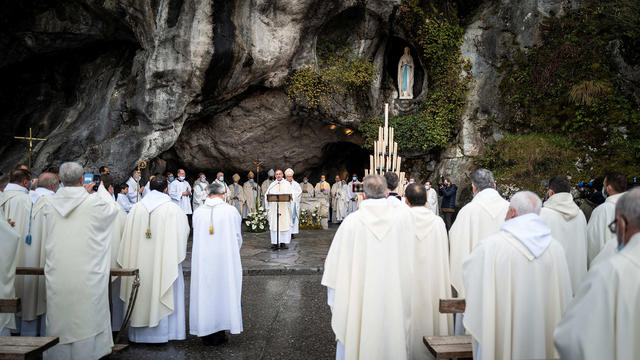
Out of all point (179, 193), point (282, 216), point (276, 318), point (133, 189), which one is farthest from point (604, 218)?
point (179, 193)

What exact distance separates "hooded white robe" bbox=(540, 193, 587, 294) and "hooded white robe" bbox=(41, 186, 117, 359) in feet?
16.8

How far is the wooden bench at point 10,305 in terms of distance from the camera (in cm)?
357

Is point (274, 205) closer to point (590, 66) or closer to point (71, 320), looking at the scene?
point (71, 320)

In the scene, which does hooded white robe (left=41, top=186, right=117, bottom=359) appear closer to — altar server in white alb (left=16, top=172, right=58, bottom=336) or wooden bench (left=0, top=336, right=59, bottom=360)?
wooden bench (left=0, top=336, right=59, bottom=360)

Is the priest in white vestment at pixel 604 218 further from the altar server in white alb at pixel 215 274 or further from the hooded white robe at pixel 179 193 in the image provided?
the hooded white robe at pixel 179 193

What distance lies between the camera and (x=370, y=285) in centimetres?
364

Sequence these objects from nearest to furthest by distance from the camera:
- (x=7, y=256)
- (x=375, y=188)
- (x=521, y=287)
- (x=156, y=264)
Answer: (x=521, y=287) → (x=375, y=188) → (x=7, y=256) → (x=156, y=264)

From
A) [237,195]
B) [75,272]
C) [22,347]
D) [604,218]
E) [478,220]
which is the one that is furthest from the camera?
[237,195]

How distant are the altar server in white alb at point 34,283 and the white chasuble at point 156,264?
3.26 ft

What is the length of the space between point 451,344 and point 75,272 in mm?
3689

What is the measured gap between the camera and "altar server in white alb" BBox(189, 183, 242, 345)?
4.93m

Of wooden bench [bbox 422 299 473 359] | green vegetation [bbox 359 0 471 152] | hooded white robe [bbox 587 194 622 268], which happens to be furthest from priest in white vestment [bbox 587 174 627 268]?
green vegetation [bbox 359 0 471 152]

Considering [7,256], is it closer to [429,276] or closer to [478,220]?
[429,276]

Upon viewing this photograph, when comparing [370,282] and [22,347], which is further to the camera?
[370,282]
